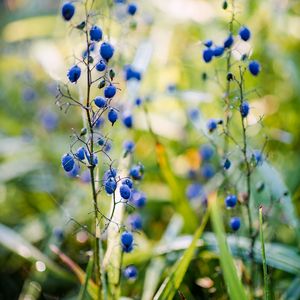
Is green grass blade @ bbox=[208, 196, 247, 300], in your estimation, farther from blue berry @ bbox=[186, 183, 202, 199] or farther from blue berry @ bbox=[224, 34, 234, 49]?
blue berry @ bbox=[186, 183, 202, 199]

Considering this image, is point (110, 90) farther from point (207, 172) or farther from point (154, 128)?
point (154, 128)

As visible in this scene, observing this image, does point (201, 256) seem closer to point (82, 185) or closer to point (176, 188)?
point (176, 188)

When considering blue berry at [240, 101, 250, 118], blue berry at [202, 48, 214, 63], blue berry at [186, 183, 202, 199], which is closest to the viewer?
blue berry at [240, 101, 250, 118]

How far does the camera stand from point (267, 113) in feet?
11.5

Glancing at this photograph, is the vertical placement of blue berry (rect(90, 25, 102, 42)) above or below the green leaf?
above

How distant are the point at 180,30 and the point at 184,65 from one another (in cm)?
81

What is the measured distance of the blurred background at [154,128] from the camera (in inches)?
111

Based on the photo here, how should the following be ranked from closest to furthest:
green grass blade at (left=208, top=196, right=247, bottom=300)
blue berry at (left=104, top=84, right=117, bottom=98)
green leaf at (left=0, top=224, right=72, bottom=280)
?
blue berry at (left=104, top=84, right=117, bottom=98)
green grass blade at (left=208, top=196, right=247, bottom=300)
green leaf at (left=0, top=224, right=72, bottom=280)

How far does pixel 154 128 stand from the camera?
3.40 meters

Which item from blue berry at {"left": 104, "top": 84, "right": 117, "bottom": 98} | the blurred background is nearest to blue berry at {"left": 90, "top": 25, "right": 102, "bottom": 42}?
blue berry at {"left": 104, "top": 84, "right": 117, "bottom": 98}

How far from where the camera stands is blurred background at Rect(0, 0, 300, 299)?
2.82 metres

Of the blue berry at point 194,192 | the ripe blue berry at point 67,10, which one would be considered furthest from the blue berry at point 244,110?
the blue berry at point 194,192

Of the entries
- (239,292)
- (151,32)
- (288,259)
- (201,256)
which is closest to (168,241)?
(201,256)

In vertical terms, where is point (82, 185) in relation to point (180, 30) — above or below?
below
